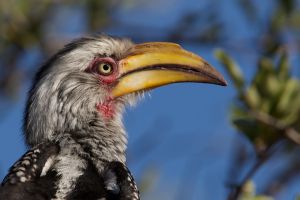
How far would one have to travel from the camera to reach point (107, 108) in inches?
260

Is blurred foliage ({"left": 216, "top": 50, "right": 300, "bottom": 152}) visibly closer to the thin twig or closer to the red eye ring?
the thin twig

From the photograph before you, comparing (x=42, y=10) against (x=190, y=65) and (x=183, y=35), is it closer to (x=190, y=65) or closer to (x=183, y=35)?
(x=183, y=35)

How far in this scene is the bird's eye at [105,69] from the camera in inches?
265

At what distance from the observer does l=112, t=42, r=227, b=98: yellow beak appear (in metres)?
6.39

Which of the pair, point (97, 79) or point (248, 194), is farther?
point (97, 79)

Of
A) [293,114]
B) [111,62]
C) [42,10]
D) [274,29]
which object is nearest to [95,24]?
[42,10]

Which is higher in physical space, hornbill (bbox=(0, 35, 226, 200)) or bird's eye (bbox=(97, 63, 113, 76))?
bird's eye (bbox=(97, 63, 113, 76))

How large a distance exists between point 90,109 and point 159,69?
1.47 ft

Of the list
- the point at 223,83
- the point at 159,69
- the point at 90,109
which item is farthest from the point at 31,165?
the point at 223,83

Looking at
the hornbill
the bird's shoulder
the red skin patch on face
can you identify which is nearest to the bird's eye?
the hornbill

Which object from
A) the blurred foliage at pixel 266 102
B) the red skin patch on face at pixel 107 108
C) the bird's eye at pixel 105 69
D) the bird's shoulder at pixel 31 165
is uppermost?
the bird's eye at pixel 105 69

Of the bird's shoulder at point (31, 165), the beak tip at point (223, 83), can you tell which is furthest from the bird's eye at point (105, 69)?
the bird's shoulder at point (31, 165)

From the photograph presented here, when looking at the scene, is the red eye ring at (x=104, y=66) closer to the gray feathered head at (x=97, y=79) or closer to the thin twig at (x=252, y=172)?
the gray feathered head at (x=97, y=79)

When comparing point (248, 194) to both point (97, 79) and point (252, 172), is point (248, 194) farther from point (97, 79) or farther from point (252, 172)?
point (97, 79)
